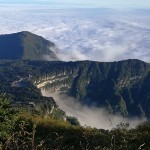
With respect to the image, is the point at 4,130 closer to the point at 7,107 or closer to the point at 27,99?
the point at 7,107

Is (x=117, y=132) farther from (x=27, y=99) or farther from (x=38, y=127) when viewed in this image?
(x=27, y=99)

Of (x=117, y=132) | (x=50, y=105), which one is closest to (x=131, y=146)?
(x=117, y=132)

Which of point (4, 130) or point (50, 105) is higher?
point (4, 130)

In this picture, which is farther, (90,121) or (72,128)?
(90,121)

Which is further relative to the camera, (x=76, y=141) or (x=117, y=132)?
(x=76, y=141)

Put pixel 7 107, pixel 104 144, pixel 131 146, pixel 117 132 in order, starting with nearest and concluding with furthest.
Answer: pixel 131 146
pixel 104 144
pixel 117 132
pixel 7 107

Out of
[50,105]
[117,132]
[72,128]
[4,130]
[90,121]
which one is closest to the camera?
[117,132]

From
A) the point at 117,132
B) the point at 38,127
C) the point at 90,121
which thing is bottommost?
the point at 90,121

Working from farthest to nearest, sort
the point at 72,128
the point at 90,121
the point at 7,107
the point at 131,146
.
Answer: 1. the point at 90,121
2. the point at 72,128
3. the point at 7,107
4. the point at 131,146

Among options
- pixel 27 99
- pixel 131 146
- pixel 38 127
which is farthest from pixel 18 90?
pixel 131 146
